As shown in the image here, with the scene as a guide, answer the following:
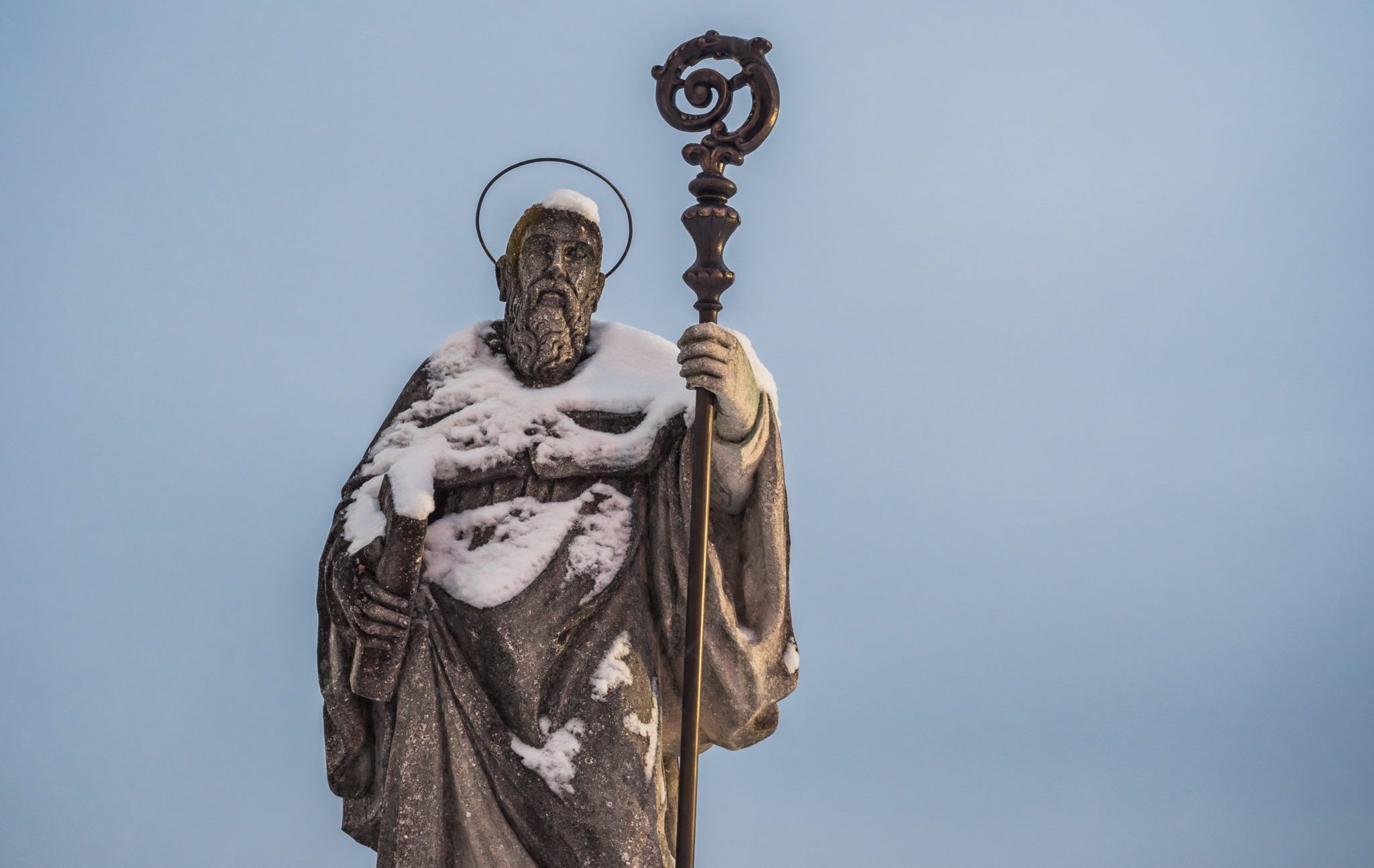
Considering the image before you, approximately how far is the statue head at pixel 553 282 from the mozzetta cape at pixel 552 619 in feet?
0.25

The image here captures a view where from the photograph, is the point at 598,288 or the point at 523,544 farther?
the point at 598,288

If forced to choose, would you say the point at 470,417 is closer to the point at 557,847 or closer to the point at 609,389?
the point at 609,389

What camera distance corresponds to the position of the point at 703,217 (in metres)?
4.33

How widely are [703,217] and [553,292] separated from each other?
533mm

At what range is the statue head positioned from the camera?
4.69m

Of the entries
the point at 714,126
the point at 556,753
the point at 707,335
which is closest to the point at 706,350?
the point at 707,335

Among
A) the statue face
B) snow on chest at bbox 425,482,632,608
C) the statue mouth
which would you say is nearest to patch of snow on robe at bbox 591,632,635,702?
snow on chest at bbox 425,482,632,608

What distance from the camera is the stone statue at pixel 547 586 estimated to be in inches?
172

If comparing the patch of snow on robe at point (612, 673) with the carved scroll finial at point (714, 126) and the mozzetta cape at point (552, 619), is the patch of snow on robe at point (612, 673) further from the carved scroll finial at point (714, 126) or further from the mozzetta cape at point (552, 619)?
the carved scroll finial at point (714, 126)

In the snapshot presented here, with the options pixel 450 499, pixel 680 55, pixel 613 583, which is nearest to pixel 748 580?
pixel 613 583

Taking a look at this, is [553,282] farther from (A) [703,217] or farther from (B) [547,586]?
(B) [547,586]

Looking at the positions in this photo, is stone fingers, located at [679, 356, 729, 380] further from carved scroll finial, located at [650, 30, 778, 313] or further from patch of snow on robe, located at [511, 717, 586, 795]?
patch of snow on robe, located at [511, 717, 586, 795]

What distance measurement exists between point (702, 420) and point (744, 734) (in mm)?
860

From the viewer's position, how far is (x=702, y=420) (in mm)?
4348
